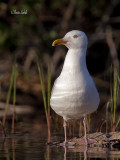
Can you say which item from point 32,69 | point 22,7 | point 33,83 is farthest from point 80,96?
point 32,69

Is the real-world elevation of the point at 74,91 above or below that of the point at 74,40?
below

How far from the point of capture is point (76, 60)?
5.87 metres

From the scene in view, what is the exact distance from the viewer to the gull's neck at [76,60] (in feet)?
19.1

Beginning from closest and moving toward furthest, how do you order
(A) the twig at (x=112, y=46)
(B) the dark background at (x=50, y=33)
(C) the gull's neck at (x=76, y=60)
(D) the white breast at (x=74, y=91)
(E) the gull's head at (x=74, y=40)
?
(D) the white breast at (x=74, y=91), (C) the gull's neck at (x=76, y=60), (E) the gull's head at (x=74, y=40), (A) the twig at (x=112, y=46), (B) the dark background at (x=50, y=33)

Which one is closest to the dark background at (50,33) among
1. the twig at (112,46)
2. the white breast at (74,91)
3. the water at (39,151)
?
the twig at (112,46)

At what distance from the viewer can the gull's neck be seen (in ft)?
19.1

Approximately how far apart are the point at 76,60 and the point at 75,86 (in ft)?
1.30

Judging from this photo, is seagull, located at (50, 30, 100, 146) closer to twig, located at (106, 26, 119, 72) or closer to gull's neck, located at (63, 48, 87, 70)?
gull's neck, located at (63, 48, 87, 70)

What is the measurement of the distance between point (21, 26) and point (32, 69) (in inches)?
64.1

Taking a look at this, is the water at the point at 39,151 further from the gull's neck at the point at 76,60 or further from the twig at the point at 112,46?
the twig at the point at 112,46

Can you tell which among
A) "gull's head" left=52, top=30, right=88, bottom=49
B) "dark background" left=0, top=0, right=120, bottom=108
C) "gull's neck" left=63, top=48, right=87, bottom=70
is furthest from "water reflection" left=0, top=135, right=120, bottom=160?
"dark background" left=0, top=0, right=120, bottom=108

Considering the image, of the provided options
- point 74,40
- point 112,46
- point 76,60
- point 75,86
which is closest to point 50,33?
point 112,46

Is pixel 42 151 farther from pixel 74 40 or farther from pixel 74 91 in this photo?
pixel 74 40

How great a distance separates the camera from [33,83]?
543 inches
